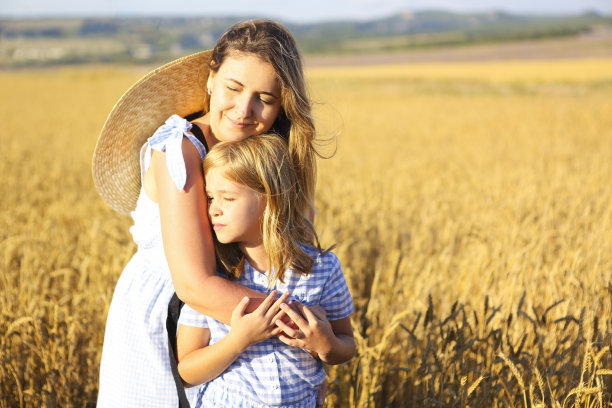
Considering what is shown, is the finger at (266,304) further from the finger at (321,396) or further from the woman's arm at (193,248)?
A: the finger at (321,396)

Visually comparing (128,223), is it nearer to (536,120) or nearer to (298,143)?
(298,143)

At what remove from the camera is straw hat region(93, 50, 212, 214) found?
66.2 inches

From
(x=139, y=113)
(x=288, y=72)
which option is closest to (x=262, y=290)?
(x=288, y=72)

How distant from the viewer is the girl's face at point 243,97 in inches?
57.7

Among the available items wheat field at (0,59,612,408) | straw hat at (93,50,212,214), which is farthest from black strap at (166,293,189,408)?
wheat field at (0,59,612,408)

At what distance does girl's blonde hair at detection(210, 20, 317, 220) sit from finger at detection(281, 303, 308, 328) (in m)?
0.38

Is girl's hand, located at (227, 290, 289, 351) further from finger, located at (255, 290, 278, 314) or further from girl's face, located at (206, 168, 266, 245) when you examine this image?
girl's face, located at (206, 168, 266, 245)

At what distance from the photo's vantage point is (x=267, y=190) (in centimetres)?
136

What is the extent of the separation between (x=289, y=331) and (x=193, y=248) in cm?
33

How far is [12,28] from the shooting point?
141750 mm

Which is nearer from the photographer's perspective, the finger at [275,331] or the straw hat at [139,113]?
the finger at [275,331]

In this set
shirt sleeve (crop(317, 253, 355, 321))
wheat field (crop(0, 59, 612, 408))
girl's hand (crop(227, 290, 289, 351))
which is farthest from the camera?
wheat field (crop(0, 59, 612, 408))

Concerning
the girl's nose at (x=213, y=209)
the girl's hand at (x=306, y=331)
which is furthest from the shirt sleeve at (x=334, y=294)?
the girl's nose at (x=213, y=209)

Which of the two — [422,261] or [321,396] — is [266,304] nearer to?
[321,396]
